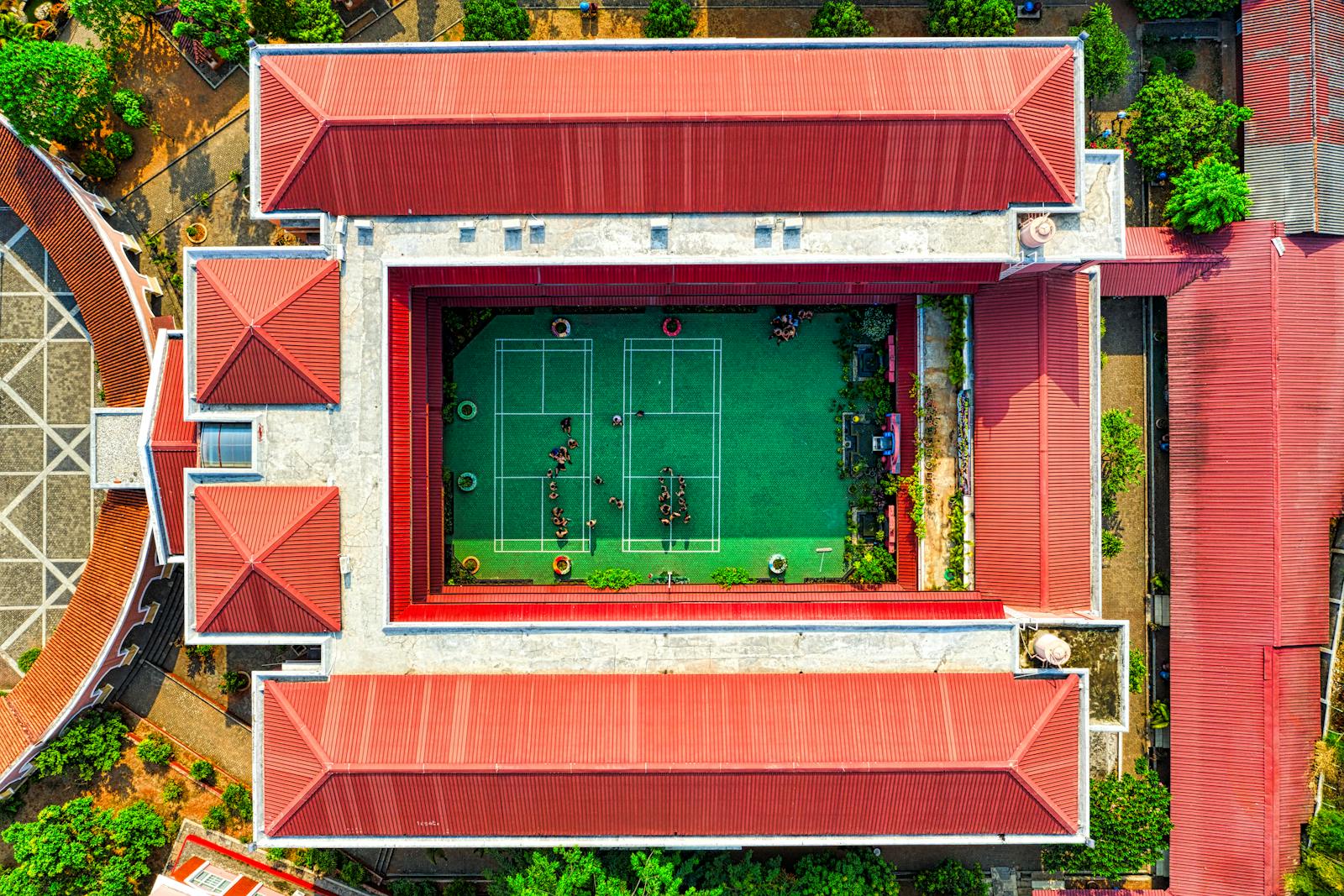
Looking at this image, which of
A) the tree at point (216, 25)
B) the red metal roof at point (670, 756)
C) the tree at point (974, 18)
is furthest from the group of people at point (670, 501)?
the tree at point (216, 25)

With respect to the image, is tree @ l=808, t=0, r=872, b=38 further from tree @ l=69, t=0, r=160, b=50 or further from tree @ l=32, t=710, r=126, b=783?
tree @ l=32, t=710, r=126, b=783

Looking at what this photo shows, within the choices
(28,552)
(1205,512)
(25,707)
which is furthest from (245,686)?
(1205,512)

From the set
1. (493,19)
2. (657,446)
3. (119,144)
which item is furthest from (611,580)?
(119,144)

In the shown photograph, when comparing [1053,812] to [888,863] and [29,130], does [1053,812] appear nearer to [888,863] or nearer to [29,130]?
[888,863]

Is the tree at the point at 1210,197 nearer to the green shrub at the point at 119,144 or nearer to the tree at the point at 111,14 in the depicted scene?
the tree at the point at 111,14

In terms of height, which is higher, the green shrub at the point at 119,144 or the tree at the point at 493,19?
the tree at the point at 493,19

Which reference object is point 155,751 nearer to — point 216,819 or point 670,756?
point 216,819
